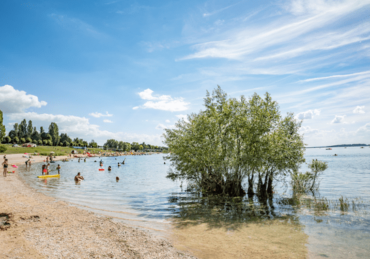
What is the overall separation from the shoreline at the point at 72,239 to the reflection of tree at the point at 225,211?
459 cm

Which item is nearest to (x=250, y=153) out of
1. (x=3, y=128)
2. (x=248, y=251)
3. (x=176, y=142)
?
(x=176, y=142)

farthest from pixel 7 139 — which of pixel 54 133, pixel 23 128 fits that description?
pixel 54 133

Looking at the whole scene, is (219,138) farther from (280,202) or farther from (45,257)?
(45,257)

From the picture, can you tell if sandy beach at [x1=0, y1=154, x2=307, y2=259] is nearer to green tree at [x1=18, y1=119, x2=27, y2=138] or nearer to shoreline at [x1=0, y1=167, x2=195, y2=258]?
shoreline at [x1=0, y1=167, x2=195, y2=258]

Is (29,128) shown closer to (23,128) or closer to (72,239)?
(23,128)

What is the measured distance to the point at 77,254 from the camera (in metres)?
9.38

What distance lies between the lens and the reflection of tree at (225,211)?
1634 centimetres

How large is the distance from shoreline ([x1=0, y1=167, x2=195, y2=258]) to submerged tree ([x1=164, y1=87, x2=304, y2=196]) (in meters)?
11.0

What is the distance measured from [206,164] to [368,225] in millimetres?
13437

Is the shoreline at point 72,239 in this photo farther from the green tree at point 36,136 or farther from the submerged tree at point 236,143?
the green tree at point 36,136

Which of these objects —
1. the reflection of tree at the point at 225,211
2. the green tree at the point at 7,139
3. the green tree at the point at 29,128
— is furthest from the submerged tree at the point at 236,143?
Answer: the green tree at the point at 29,128

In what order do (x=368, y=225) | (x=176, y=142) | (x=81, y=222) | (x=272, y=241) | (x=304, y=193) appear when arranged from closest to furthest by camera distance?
(x=272, y=241) < (x=81, y=222) < (x=368, y=225) < (x=176, y=142) < (x=304, y=193)

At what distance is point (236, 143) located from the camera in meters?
22.9

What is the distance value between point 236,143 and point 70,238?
1661 centimetres
